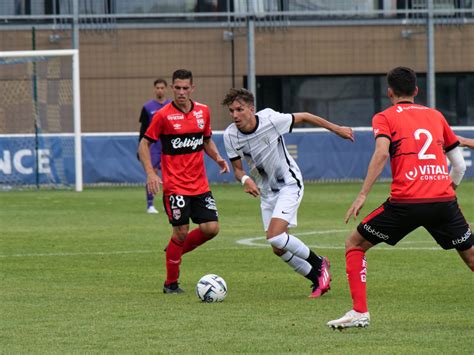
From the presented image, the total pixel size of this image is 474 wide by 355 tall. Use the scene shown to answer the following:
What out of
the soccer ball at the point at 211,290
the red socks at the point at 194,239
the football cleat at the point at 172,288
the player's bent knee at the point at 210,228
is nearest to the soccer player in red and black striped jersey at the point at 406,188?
the soccer ball at the point at 211,290

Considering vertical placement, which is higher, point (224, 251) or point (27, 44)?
point (27, 44)

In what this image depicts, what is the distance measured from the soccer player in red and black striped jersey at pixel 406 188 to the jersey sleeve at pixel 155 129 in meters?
3.46

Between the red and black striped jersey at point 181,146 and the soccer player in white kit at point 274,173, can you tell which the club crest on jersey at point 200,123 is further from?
the soccer player in white kit at point 274,173

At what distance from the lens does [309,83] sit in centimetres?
3709

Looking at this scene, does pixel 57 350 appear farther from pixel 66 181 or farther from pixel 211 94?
pixel 211 94

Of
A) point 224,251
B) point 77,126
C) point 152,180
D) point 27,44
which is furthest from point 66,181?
point 152,180

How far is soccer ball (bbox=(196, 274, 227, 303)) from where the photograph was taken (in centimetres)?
1066

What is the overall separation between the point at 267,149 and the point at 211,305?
167 cm

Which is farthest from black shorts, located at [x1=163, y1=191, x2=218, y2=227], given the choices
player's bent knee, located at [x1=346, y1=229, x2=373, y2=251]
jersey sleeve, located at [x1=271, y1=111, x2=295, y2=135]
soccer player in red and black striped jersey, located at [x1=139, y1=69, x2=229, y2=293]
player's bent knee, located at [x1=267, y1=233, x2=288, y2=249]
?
player's bent knee, located at [x1=346, y1=229, x2=373, y2=251]

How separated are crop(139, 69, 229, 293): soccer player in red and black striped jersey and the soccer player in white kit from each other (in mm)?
610

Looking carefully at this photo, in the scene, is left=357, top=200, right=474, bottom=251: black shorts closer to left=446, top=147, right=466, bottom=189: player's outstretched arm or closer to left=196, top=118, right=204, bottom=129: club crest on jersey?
left=446, top=147, right=466, bottom=189: player's outstretched arm

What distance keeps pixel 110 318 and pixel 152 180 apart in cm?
228

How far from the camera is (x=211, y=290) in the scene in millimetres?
10656

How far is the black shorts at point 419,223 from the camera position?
340 inches
